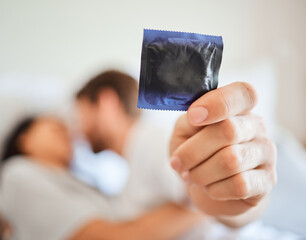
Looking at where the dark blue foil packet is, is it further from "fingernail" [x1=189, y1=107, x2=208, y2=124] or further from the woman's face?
the woman's face

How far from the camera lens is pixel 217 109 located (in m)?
0.26

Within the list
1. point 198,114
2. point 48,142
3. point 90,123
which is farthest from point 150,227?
point 48,142

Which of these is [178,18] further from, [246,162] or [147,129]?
[147,129]

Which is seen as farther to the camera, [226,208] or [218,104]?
[226,208]

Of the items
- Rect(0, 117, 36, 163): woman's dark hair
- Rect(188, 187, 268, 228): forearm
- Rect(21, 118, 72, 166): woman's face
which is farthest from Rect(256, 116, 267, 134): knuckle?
Rect(0, 117, 36, 163): woman's dark hair

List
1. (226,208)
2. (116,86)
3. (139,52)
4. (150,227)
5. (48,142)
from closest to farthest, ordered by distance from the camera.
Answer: (226,208), (150,227), (139,52), (116,86), (48,142)

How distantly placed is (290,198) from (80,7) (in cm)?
84

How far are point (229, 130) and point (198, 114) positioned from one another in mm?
59

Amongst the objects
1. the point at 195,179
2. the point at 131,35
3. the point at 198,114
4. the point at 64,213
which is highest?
the point at 131,35

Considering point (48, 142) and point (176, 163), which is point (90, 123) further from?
point (176, 163)

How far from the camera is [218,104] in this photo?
26 centimetres

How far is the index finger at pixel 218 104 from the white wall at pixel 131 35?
168 millimetres

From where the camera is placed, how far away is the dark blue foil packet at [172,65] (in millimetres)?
249

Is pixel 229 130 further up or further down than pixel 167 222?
further up
